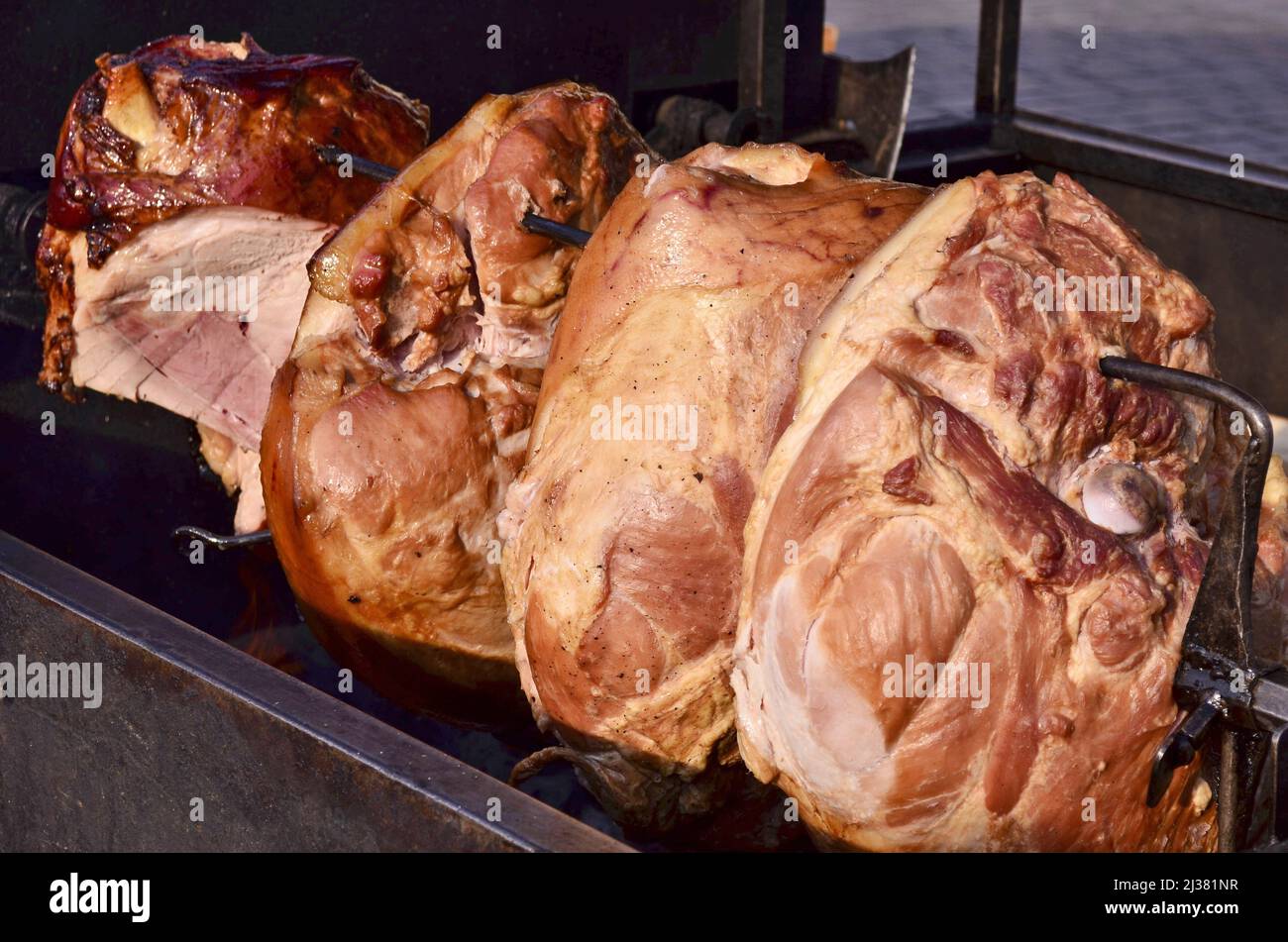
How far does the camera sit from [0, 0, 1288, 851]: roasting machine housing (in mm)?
1868

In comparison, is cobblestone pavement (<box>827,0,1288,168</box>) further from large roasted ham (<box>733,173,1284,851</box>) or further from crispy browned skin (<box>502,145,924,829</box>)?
large roasted ham (<box>733,173,1284,851</box>)

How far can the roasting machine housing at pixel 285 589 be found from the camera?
187 centimetres

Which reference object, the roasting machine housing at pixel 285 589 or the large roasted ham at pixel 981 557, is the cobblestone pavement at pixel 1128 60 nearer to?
the roasting machine housing at pixel 285 589

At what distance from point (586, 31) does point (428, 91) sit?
514 mm

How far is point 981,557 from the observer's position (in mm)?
1854

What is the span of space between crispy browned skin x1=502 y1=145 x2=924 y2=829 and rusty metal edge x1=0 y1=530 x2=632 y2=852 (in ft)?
0.98

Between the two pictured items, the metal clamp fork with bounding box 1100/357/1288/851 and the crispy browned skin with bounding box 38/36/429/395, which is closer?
the metal clamp fork with bounding box 1100/357/1288/851

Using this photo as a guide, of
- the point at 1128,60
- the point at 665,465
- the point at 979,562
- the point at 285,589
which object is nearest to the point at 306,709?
the point at 665,465

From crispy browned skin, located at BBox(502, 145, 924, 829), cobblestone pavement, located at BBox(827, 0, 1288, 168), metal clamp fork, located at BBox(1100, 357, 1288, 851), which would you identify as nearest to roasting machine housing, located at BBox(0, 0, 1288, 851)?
metal clamp fork, located at BBox(1100, 357, 1288, 851)

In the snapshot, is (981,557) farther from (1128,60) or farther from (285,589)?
(1128,60)

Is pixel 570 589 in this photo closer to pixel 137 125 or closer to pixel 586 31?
pixel 137 125

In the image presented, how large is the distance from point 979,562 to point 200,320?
1.93m

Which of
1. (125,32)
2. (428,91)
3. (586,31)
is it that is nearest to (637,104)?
(586,31)
